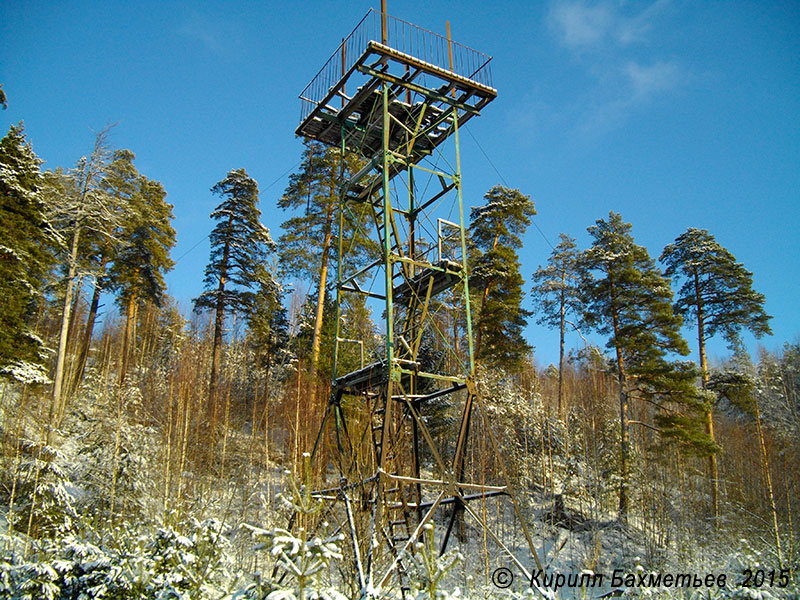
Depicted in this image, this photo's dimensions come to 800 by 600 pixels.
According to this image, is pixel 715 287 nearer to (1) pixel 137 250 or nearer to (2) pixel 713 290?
(2) pixel 713 290

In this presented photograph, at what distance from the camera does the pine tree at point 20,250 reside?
17.0m

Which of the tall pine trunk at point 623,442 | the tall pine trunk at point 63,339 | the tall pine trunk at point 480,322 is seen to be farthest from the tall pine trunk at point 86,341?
the tall pine trunk at point 623,442

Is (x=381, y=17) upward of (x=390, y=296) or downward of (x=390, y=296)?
upward

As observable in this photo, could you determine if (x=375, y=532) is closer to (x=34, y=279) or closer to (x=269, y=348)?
(x=34, y=279)

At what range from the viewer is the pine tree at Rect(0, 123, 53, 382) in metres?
17.0

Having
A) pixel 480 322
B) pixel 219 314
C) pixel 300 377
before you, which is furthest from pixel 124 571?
pixel 219 314

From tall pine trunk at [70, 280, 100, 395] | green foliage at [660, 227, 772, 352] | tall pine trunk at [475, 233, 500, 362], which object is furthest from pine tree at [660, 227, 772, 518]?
tall pine trunk at [70, 280, 100, 395]

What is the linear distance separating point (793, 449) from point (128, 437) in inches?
1149

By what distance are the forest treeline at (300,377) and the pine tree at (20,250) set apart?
7cm

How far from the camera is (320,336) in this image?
20.9 metres

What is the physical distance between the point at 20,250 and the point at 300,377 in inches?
399

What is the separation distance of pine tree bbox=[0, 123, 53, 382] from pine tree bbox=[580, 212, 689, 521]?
20.4m

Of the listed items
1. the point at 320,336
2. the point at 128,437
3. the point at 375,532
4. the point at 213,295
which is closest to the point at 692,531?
the point at 320,336

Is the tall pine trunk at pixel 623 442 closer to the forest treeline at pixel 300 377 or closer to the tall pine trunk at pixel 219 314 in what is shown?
the forest treeline at pixel 300 377
